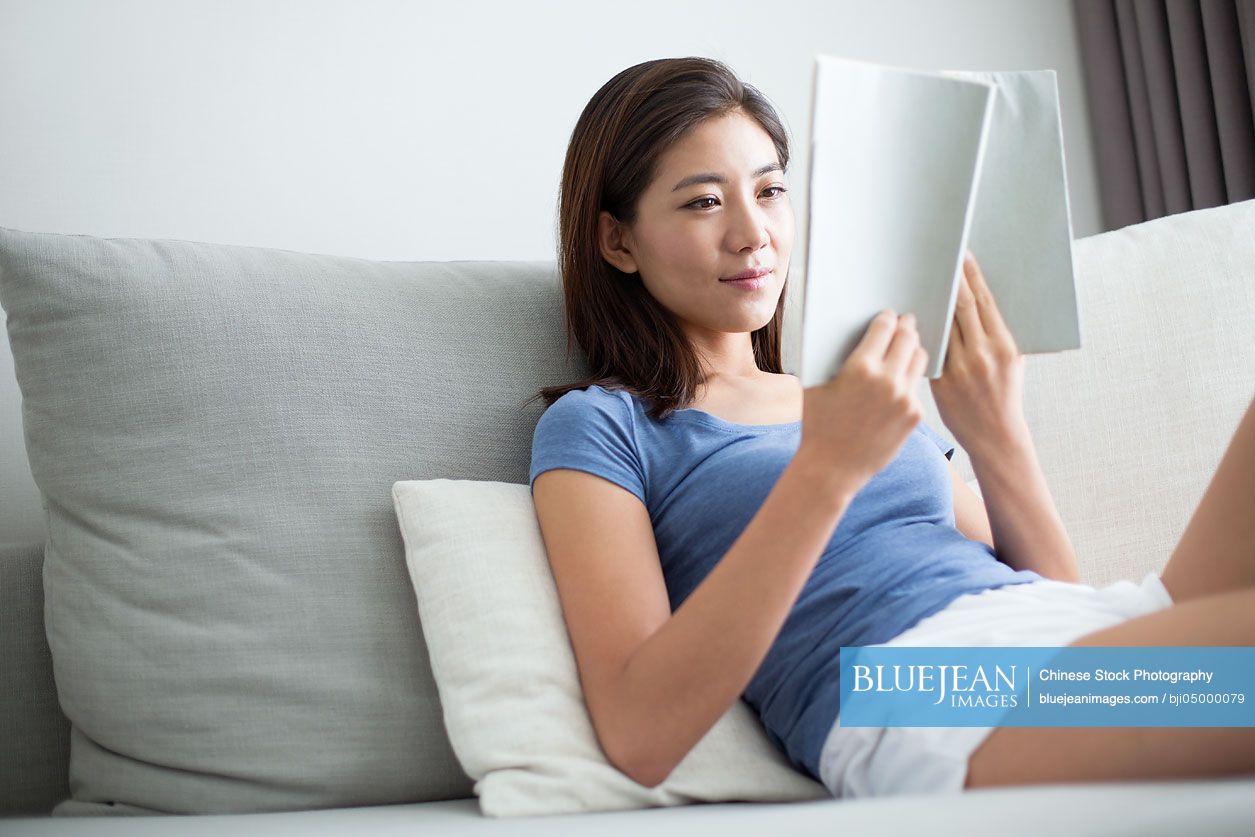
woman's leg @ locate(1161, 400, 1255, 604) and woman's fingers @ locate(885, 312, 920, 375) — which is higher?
woman's fingers @ locate(885, 312, 920, 375)

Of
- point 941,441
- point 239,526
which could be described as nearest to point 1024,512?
point 941,441

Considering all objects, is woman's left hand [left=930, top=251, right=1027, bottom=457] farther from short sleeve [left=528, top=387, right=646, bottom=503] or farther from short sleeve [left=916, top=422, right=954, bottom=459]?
short sleeve [left=528, top=387, right=646, bottom=503]

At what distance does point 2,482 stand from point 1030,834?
4.36ft

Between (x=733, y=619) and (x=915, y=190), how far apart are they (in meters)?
0.37

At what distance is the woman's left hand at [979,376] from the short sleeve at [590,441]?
31 cm

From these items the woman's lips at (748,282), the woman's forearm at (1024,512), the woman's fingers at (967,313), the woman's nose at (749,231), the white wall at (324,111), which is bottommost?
the woman's forearm at (1024,512)

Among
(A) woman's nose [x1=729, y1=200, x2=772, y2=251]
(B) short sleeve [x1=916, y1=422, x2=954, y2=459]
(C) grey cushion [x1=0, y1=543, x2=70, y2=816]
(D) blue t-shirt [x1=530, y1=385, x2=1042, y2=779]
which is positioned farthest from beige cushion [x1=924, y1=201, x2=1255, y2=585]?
(C) grey cushion [x1=0, y1=543, x2=70, y2=816]

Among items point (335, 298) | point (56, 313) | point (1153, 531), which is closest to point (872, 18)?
point (1153, 531)

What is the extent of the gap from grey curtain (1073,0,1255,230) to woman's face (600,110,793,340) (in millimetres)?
1267

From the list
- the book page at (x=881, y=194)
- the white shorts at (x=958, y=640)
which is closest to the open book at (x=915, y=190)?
the book page at (x=881, y=194)

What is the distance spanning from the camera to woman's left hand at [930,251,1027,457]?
1.06 meters

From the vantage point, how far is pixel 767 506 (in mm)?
968

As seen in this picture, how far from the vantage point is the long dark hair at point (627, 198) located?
135 cm

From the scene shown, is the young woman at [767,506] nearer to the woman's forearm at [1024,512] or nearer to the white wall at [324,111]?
the woman's forearm at [1024,512]
